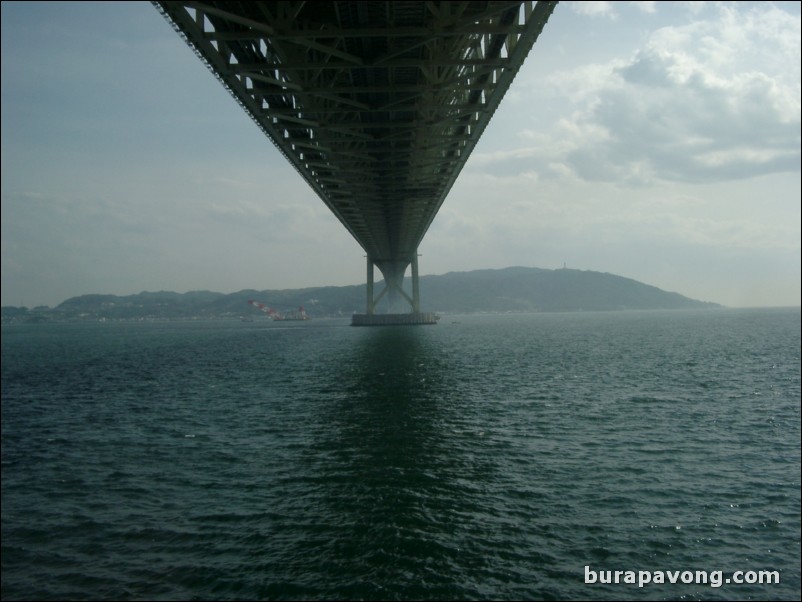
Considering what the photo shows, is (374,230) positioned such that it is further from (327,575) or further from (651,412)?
(327,575)

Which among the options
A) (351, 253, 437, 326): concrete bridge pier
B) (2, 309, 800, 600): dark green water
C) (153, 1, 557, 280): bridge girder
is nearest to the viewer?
(2, 309, 800, 600): dark green water

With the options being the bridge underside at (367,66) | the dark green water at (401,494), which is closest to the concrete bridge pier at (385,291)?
the bridge underside at (367,66)

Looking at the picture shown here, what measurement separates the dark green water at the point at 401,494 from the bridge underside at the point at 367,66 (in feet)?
46.4

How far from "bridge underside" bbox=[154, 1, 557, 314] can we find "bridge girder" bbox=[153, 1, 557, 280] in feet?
0.17

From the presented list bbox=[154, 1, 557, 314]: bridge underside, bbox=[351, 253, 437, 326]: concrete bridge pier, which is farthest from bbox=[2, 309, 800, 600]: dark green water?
bbox=[351, 253, 437, 326]: concrete bridge pier

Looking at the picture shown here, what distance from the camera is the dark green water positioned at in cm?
1018

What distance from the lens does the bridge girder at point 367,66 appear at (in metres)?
18.4

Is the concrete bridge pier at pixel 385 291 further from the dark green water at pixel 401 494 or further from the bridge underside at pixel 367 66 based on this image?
the dark green water at pixel 401 494

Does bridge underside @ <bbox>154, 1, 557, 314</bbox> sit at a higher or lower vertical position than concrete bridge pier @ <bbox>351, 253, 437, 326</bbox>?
higher

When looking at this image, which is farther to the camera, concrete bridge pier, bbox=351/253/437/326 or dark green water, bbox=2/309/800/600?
concrete bridge pier, bbox=351/253/437/326

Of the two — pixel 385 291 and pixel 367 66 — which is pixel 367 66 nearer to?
pixel 367 66

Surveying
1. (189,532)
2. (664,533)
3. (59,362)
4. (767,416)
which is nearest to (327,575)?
(189,532)

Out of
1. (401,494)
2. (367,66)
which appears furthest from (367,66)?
(401,494)

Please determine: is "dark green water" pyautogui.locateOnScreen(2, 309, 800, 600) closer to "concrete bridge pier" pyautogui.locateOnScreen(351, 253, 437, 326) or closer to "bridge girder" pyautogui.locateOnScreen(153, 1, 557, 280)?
"bridge girder" pyautogui.locateOnScreen(153, 1, 557, 280)
